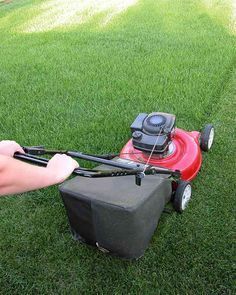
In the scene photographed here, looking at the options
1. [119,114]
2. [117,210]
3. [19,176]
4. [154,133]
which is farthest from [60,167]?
[119,114]

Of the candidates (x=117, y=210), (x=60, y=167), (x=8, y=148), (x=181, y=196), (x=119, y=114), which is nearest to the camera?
(x=60, y=167)

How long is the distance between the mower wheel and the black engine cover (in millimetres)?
197

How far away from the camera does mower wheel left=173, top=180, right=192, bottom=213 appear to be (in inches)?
78.1

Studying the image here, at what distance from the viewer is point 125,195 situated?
1712 millimetres

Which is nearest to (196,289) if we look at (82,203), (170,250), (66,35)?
(170,250)

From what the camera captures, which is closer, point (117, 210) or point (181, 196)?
point (117, 210)

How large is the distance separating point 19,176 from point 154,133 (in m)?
1.06

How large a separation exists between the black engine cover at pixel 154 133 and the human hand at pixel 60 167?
0.80 meters

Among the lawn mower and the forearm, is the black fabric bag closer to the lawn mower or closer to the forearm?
the lawn mower

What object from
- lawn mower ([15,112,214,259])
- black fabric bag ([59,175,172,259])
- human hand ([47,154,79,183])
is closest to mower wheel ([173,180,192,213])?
lawn mower ([15,112,214,259])

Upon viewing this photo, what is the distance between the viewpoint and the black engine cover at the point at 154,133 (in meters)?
2.02

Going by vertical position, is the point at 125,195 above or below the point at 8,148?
below

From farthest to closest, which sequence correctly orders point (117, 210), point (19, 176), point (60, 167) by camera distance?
point (117, 210), point (60, 167), point (19, 176)

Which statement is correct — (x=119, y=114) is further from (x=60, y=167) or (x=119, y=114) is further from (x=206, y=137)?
(x=60, y=167)
